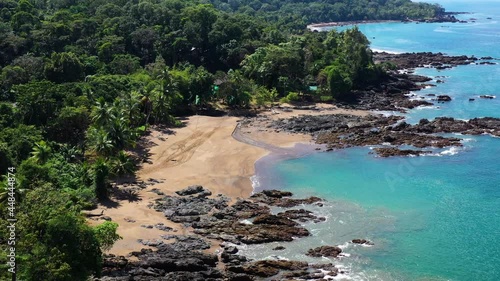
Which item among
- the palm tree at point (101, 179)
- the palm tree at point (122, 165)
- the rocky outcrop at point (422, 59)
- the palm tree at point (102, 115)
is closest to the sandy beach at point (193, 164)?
the palm tree at point (101, 179)

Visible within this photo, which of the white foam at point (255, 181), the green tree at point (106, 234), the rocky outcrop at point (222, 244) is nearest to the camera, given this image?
the green tree at point (106, 234)

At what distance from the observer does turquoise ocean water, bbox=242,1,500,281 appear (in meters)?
39.9

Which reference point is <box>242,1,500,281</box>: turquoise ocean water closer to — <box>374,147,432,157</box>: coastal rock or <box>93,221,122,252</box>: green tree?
<box>374,147,432,157</box>: coastal rock

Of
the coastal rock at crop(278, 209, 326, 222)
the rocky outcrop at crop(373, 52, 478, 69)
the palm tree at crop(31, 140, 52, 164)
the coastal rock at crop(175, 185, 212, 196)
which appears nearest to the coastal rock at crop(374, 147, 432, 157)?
the coastal rock at crop(278, 209, 326, 222)

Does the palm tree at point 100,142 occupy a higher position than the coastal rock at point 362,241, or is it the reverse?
the palm tree at point 100,142

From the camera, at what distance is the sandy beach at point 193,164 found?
43.9 m

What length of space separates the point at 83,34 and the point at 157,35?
44.5ft

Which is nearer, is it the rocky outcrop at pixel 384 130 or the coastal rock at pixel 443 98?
the rocky outcrop at pixel 384 130

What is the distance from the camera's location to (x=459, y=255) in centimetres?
4116

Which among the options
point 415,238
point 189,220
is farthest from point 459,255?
point 189,220

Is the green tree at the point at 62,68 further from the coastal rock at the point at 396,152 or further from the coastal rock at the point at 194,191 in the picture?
the coastal rock at the point at 396,152

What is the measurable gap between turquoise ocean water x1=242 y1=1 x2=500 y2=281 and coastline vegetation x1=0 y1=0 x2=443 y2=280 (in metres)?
16.1

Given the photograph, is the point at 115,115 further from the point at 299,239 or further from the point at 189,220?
the point at 299,239

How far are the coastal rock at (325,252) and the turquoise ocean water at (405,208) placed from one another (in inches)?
29.3
